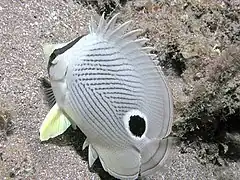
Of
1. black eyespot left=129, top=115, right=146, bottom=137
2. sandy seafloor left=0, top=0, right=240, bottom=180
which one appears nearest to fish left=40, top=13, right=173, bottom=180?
black eyespot left=129, top=115, right=146, bottom=137

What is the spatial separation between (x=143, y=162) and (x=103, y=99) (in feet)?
1.43

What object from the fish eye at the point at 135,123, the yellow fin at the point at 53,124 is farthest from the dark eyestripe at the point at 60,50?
the fish eye at the point at 135,123

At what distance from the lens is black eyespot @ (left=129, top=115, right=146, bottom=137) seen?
2337mm

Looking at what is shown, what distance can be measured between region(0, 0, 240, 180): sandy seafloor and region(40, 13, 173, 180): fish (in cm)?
14

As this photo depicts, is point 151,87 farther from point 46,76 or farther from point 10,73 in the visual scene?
point 10,73

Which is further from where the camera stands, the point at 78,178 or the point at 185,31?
the point at 185,31

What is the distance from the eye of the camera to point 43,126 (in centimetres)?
242

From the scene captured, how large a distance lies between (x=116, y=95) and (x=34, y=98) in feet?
1.89

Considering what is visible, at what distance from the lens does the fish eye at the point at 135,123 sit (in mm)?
2336

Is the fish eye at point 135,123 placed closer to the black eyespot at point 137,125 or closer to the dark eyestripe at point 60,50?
the black eyespot at point 137,125

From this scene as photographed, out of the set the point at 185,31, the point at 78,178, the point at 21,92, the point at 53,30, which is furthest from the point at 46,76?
the point at 185,31

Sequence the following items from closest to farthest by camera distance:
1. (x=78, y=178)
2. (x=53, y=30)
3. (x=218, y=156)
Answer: (x=78, y=178) < (x=53, y=30) < (x=218, y=156)

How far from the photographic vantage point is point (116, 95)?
2342mm

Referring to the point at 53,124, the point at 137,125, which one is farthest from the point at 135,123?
the point at 53,124
